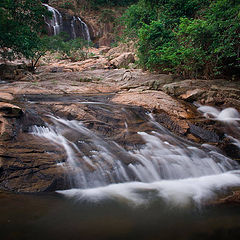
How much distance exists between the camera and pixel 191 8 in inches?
449

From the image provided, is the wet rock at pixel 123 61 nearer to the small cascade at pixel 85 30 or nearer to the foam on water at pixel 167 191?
the foam on water at pixel 167 191

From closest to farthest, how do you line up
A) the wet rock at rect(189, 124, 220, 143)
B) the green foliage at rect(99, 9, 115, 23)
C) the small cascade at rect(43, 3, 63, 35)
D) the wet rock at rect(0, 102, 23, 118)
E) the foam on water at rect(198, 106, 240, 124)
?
1. the wet rock at rect(0, 102, 23, 118)
2. the wet rock at rect(189, 124, 220, 143)
3. the foam on water at rect(198, 106, 240, 124)
4. the small cascade at rect(43, 3, 63, 35)
5. the green foliage at rect(99, 9, 115, 23)

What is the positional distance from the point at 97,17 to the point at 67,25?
20.0 ft

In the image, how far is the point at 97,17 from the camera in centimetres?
3391

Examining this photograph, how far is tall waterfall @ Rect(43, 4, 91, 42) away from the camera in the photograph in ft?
96.9

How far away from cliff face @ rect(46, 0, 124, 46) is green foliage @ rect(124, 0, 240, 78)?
2030cm

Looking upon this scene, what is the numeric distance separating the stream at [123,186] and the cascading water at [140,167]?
0.02 metres

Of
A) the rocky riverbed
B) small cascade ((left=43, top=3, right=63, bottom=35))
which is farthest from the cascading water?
small cascade ((left=43, top=3, right=63, bottom=35))

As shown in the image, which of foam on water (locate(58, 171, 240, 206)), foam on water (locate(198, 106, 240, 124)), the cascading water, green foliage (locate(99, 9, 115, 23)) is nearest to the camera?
foam on water (locate(58, 171, 240, 206))

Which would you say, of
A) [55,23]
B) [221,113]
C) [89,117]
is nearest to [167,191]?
[89,117]

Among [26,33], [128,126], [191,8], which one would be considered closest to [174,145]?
[128,126]

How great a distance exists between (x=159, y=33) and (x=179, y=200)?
9.64m

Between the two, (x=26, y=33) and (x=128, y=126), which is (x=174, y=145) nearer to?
(x=128, y=126)

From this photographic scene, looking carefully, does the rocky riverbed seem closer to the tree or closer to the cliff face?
the tree
